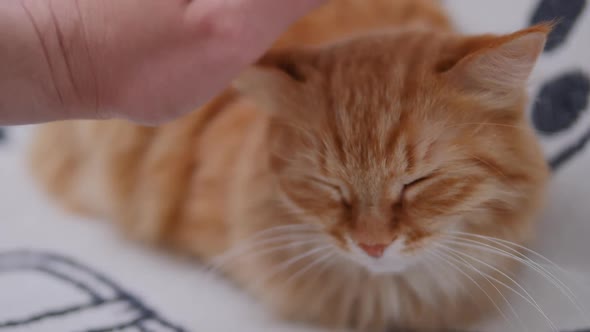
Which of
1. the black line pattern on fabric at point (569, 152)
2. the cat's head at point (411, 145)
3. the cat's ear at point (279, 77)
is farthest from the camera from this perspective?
the black line pattern on fabric at point (569, 152)

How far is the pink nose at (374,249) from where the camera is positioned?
36.8 inches

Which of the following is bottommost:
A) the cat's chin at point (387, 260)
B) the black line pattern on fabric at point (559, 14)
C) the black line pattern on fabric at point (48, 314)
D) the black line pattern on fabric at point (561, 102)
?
the black line pattern on fabric at point (48, 314)

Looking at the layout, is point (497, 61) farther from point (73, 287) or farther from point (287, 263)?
point (73, 287)

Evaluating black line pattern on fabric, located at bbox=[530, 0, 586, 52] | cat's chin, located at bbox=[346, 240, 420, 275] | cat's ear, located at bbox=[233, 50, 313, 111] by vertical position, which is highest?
black line pattern on fabric, located at bbox=[530, 0, 586, 52]

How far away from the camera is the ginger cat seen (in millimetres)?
920

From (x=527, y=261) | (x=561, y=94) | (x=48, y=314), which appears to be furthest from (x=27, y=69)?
(x=561, y=94)

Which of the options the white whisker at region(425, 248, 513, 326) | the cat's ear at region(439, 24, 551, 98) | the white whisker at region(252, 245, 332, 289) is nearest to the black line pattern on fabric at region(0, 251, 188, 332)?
the white whisker at region(252, 245, 332, 289)

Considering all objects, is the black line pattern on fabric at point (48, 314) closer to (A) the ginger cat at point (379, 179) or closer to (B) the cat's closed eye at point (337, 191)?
(A) the ginger cat at point (379, 179)

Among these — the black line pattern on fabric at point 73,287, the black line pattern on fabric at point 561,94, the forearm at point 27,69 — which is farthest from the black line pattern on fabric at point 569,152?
the forearm at point 27,69

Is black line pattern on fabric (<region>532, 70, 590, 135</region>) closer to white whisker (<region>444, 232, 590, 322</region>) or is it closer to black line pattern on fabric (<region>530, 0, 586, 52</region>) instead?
black line pattern on fabric (<region>530, 0, 586, 52</region>)

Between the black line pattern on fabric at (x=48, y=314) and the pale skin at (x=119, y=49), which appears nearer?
the pale skin at (x=119, y=49)

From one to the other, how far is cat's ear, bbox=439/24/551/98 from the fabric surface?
0.44 ft

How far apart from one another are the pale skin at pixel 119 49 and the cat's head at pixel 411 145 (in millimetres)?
157

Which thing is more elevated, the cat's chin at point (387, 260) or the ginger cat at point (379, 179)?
the ginger cat at point (379, 179)
